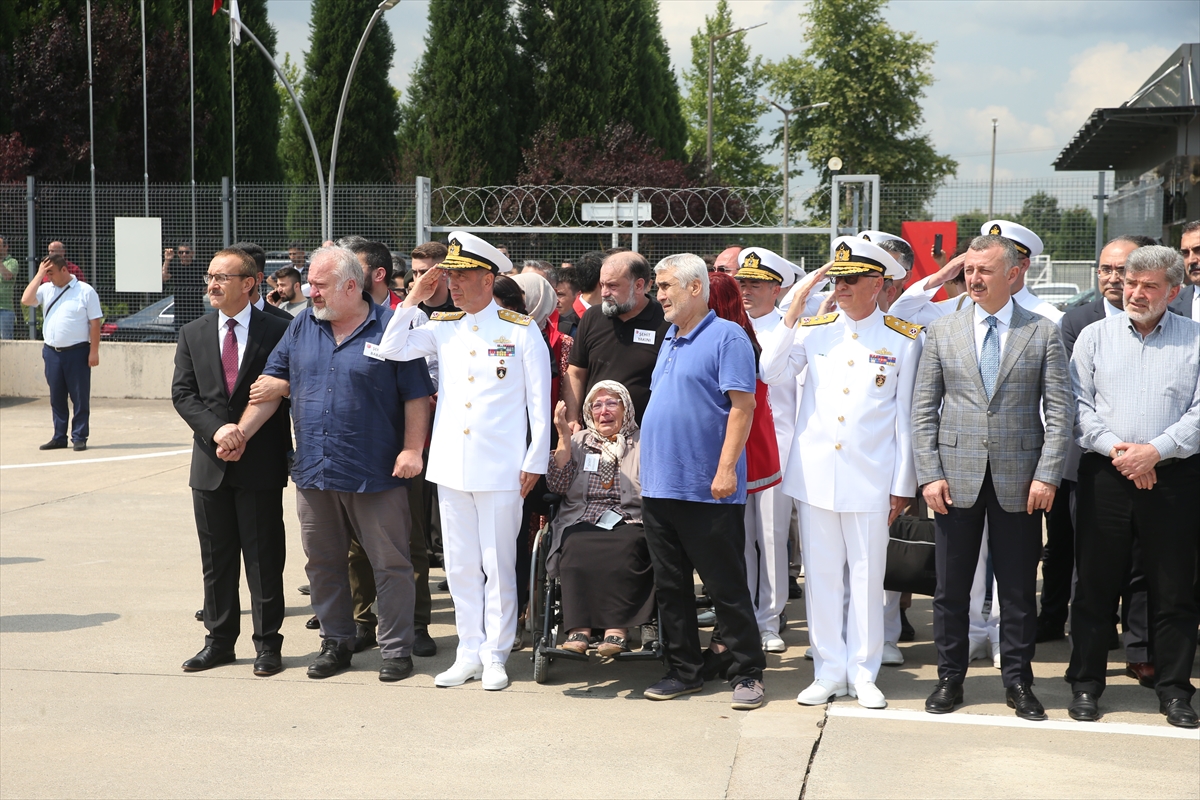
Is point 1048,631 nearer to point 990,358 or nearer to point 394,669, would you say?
point 990,358

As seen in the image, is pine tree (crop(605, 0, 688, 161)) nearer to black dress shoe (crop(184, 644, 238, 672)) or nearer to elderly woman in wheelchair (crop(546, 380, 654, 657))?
elderly woman in wheelchair (crop(546, 380, 654, 657))

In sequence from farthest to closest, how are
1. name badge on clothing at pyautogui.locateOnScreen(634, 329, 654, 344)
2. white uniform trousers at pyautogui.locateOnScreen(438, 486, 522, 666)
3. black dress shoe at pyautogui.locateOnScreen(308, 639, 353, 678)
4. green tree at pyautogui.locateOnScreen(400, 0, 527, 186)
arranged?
1. green tree at pyautogui.locateOnScreen(400, 0, 527, 186)
2. name badge on clothing at pyautogui.locateOnScreen(634, 329, 654, 344)
3. black dress shoe at pyautogui.locateOnScreen(308, 639, 353, 678)
4. white uniform trousers at pyautogui.locateOnScreen(438, 486, 522, 666)

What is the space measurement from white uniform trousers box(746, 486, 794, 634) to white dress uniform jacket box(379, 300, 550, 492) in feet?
4.08

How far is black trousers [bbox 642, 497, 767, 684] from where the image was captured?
5.07m

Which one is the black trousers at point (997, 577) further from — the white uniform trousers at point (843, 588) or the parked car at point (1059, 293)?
the parked car at point (1059, 293)

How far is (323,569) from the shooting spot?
18.3 feet

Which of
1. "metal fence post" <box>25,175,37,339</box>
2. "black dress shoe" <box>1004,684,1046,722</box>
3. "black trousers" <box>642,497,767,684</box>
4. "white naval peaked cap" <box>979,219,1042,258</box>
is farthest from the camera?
"metal fence post" <box>25,175,37,339</box>

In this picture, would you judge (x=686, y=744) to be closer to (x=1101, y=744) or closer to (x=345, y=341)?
(x=1101, y=744)

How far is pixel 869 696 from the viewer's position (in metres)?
5.00

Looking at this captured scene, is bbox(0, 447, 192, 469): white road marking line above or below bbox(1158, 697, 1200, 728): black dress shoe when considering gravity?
above

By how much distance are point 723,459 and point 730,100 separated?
44.0 m

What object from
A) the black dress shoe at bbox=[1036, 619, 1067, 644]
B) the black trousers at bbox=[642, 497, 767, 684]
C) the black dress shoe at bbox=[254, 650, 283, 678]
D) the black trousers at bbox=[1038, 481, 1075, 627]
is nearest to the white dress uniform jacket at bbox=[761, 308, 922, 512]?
the black trousers at bbox=[642, 497, 767, 684]

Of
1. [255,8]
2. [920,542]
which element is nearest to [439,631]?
[920,542]

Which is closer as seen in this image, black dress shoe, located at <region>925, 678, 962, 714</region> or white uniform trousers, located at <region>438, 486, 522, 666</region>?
black dress shoe, located at <region>925, 678, 962, 714</region>
